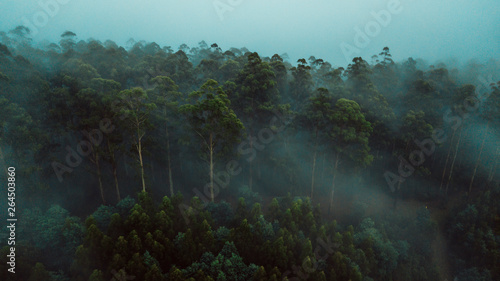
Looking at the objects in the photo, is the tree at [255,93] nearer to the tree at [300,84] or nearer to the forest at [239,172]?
the forest at [239,172]

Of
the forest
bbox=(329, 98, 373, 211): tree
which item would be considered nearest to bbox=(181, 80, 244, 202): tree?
the forest

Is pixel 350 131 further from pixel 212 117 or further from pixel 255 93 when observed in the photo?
pixel 212 117

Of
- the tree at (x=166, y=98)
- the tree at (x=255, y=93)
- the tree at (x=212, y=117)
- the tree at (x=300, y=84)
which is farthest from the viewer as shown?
the tree at (x=300, y=84)

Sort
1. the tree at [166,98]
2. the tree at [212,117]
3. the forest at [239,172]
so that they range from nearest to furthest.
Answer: the forest at [239,172], the tree at [212,117], the tree at [166,98]

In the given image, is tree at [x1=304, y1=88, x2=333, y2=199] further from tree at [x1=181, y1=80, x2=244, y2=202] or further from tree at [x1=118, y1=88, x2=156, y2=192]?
tree at [x1=118, y1=88, x2=156, y2=192]

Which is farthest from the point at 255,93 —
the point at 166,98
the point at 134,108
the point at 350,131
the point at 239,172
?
the point at 134,108

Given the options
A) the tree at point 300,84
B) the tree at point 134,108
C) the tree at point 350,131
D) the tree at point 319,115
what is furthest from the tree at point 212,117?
the tree at point 300,84

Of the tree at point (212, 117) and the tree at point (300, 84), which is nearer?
the tree at point (212, 117)

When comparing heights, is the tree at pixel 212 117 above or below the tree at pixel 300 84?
below
